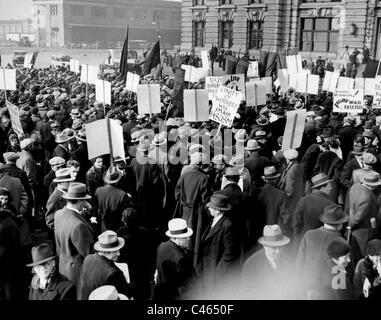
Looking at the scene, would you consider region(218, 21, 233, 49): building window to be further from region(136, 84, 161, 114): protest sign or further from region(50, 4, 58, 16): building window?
region(50, 4, 58, 16): building window

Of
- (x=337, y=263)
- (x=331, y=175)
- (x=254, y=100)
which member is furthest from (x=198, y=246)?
(x=254, y=100)

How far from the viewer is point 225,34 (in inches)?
1599

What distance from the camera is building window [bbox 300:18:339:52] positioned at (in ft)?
112

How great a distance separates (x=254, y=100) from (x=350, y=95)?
2.18 m

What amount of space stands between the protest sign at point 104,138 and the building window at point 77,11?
77254 mm

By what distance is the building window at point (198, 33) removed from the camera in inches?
1668

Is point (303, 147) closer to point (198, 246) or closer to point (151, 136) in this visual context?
point (151, 136)

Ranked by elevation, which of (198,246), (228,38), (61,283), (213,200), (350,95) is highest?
(228,38)

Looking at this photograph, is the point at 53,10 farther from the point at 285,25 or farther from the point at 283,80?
the point at 283,80

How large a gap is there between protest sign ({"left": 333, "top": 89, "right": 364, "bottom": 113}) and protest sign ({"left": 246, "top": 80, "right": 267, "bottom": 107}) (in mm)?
1722

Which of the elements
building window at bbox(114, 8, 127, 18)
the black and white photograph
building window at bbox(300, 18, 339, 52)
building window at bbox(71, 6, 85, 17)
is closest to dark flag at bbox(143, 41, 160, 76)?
the black and white photograph
